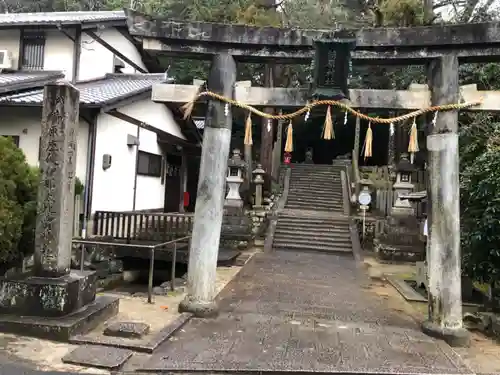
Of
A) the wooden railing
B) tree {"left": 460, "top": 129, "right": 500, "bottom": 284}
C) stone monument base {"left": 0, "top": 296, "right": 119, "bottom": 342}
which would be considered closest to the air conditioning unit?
the wooden railing

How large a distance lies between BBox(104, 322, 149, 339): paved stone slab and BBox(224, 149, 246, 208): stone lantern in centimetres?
1129

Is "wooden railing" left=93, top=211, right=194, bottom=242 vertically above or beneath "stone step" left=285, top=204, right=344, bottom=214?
beneath

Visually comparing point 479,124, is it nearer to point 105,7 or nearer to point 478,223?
point 478,223

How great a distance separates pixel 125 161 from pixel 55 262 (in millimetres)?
9268

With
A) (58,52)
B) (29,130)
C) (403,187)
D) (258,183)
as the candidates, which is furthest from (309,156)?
(29,130)

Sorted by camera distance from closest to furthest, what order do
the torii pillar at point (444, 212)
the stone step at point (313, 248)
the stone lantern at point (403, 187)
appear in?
the torii pillar at point (444, 212), the stone lantern at point (403, 187), the stone step at point (313, 248)

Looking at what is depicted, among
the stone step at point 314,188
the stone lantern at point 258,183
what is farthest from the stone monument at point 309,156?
the stone lantern at point 258,183

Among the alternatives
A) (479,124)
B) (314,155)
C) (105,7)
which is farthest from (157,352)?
(314,155)

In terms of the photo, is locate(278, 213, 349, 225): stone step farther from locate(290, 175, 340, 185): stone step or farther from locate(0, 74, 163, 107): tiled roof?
locate(0, 74, 163, 107): tiled roof

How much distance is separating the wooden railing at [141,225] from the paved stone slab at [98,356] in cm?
791

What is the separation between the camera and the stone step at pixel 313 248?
16.6 m

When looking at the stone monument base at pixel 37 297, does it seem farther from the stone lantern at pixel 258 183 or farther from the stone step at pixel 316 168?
the stone step at pixel 316 168

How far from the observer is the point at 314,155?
38500 millimetres

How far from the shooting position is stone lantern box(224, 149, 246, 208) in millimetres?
17500
